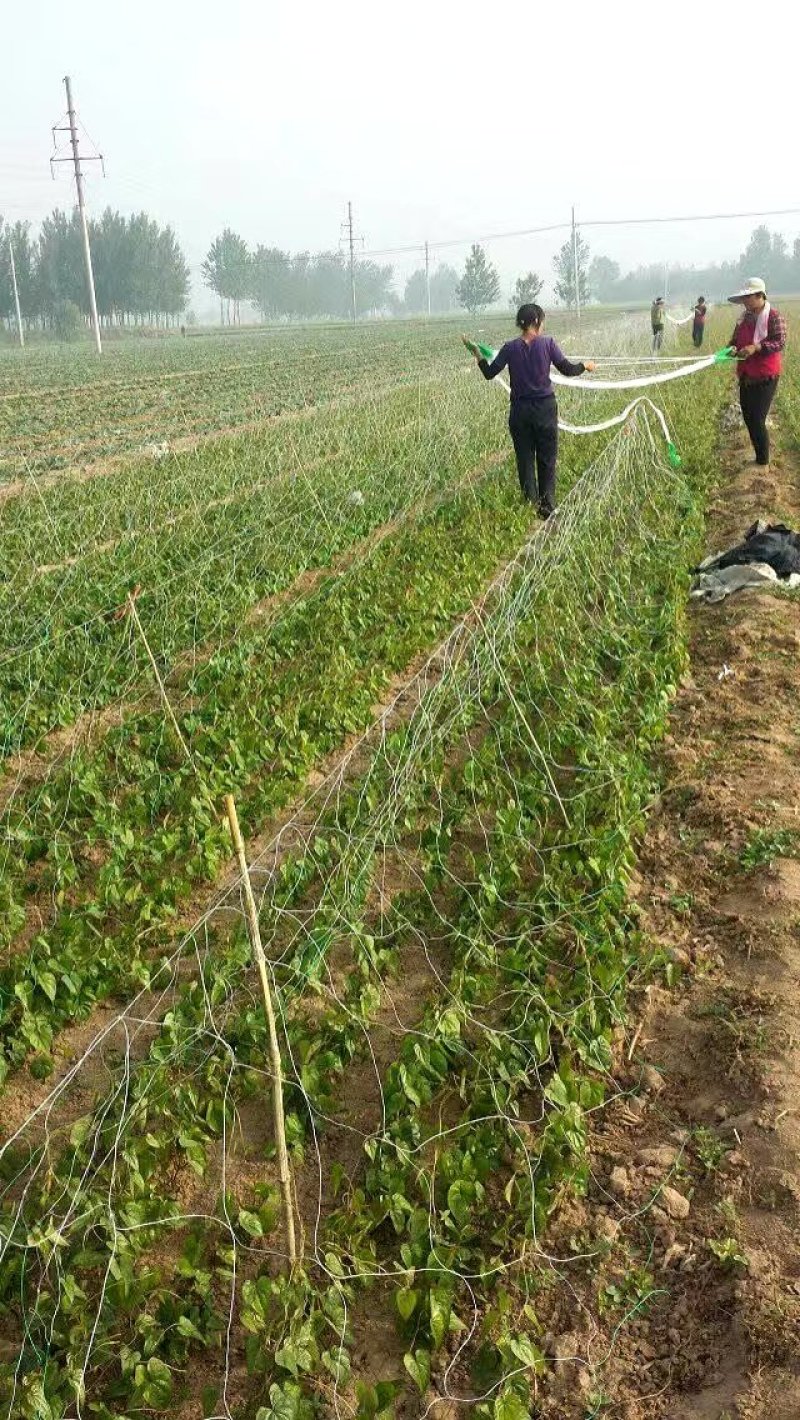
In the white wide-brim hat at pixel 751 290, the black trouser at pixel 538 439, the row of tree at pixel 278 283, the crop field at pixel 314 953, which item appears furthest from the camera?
the row of tree at pixel 278 283

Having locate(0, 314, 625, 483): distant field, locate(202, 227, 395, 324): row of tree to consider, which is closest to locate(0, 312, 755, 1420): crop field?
locate(0, 314, 625, 483): distant field

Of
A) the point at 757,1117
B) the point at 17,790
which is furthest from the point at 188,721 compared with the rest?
the point at 757,1117

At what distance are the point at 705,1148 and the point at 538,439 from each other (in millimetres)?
6863

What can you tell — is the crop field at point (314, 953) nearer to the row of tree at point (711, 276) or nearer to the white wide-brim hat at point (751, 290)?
the white wide-brim hat at point (751, 290)

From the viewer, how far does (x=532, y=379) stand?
8.16 metres

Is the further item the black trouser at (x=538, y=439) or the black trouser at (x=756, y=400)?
the black trouser at (x=756, y=400)

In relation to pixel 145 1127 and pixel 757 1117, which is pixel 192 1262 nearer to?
pixel 145 1127

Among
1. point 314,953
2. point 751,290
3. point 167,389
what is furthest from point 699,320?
point 314,953

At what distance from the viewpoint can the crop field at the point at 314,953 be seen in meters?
2.40

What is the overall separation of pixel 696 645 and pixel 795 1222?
4.21 m

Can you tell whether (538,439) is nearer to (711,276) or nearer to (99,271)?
(99,271)

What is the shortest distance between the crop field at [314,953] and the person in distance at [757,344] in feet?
6.57

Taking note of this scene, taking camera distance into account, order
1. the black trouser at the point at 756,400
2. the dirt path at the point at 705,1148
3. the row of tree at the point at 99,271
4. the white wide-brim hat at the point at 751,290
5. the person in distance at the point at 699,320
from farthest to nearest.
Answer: the row of tree at the point at 99,271 < the person in distance at the point at 699,320 < the black trouser at the point at 756,400 < the white wide-brim hat at the point at 751,290 < the dirt path at the point at 705,1148

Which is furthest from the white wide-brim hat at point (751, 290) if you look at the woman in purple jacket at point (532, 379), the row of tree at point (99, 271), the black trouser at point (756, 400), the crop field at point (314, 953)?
the row of tree at point (99, 271)
